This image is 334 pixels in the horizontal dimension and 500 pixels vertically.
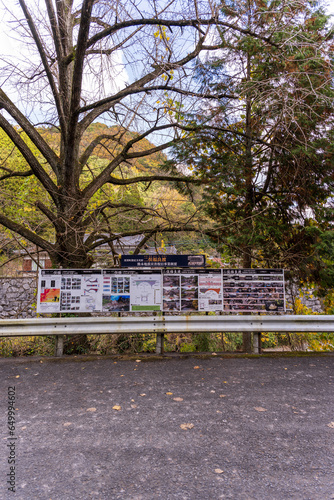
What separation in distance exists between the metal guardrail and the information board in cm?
28

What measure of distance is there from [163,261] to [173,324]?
1.21m

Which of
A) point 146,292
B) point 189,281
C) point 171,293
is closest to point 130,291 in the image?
point 146,292

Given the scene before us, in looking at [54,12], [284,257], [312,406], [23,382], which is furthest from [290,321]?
[54,12]

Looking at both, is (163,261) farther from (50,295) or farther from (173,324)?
(50,295)

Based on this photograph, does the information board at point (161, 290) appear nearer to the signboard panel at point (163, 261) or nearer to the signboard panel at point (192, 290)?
the signboard panel at point (192, 290)

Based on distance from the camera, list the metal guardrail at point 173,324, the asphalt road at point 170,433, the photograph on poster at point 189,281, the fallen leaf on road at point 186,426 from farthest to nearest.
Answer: the photograph on poster at point 189,281, the metal guardrail at point 173,324, the fallen leaf on road at point 186,426, the asphalt road at point 170,433

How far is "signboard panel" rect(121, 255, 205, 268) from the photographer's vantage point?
20.6ft

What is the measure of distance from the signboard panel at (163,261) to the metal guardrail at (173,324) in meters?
1.02

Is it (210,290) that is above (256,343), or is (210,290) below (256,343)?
above

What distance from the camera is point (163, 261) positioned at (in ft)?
20.6

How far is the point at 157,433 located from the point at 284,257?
4.96m

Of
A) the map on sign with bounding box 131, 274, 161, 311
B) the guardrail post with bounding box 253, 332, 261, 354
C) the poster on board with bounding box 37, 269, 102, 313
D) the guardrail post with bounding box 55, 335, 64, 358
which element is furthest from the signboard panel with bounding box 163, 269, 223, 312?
the guardrail post with bounding box 55, 335, 64, 358

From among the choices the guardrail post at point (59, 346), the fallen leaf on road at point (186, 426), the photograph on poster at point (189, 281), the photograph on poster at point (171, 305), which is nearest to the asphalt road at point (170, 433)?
the fallen leaf on road at point (186, 426)

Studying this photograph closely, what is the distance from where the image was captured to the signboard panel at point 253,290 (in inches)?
242
